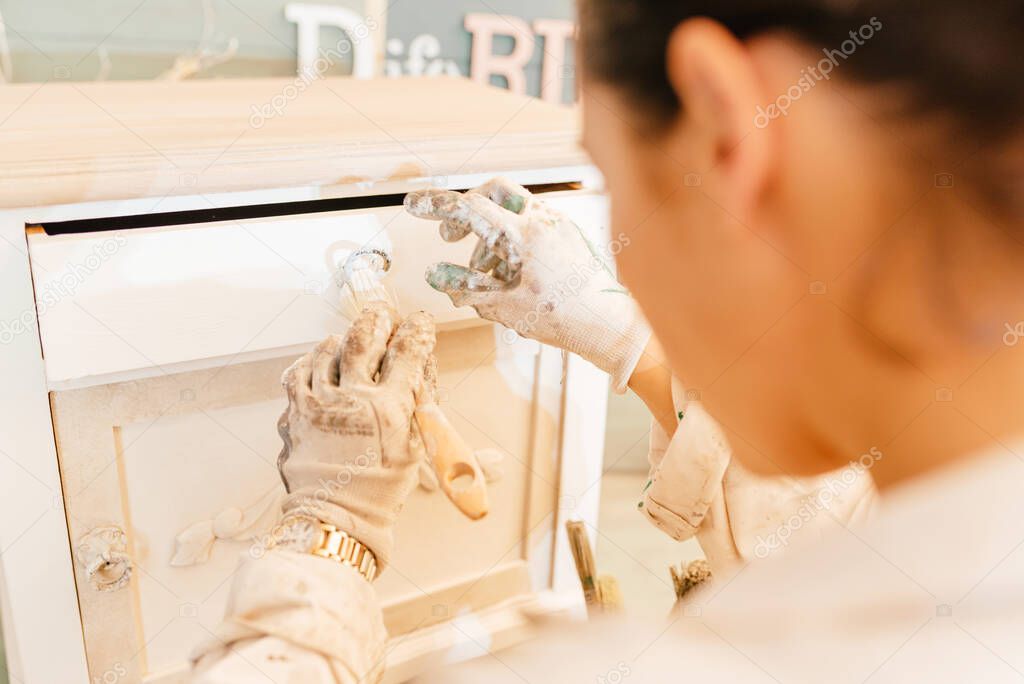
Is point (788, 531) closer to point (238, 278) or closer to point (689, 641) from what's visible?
point (689, 641)

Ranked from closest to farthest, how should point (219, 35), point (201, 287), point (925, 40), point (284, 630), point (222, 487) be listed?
point (925, 40) < point (284, 630) < point (201, 287) < point (222, 487) < point (219, 35)

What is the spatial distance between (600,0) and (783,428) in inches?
11.6

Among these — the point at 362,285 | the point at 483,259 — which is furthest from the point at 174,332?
the point at 483,259

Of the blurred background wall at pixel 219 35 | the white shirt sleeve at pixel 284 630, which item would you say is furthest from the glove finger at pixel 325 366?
the blurred background wall at pixel 219 35

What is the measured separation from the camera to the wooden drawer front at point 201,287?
570mm

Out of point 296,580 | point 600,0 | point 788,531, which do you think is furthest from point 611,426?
point 600,0

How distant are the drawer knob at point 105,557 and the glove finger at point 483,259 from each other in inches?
14.8

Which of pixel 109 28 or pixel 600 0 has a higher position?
pixel 600 0

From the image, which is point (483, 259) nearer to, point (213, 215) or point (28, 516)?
point (213, 215)

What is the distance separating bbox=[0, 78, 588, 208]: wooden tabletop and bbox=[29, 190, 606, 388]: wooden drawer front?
35mm

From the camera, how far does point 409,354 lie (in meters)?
0.62

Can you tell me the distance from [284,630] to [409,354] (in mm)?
214

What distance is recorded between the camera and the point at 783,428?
0.54 metres

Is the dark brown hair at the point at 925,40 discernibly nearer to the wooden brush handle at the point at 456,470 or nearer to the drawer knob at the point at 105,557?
the wooden brush handle at the point at 456,470
